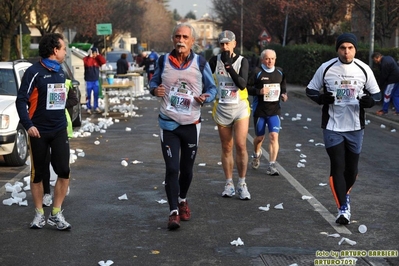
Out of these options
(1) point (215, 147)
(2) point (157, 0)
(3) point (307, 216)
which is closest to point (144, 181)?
(3) point (307, 216)

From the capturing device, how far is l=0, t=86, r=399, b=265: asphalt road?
6.40 m

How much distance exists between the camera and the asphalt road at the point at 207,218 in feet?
21.0

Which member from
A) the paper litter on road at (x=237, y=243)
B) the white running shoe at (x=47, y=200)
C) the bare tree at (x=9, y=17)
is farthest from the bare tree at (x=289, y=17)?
the paper litter on road at (x=237, y=243)

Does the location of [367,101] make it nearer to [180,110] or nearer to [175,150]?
[180,110]

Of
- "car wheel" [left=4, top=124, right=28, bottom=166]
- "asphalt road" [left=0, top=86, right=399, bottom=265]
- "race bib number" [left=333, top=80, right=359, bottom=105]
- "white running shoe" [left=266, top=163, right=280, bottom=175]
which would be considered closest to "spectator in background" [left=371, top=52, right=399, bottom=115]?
"asphalt road" [left=0, top=86, right=399, bottom=265]

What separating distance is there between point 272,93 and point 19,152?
4.04 m

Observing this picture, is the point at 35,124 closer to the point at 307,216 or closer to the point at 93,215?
the point at 93,215

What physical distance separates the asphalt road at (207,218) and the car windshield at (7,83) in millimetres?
1641

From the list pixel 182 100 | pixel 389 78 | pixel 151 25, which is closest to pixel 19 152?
pixel 182 100

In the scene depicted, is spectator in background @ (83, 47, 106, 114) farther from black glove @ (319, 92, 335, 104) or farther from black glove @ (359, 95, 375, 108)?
black glove @ (359, 95, 375, 108)

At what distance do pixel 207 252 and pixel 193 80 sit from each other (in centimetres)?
177

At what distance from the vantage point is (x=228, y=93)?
8797 millimetres

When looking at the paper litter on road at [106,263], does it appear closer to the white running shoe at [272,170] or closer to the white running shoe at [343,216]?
the white running shoe at [343,216]

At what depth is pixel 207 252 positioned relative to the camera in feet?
21.2
